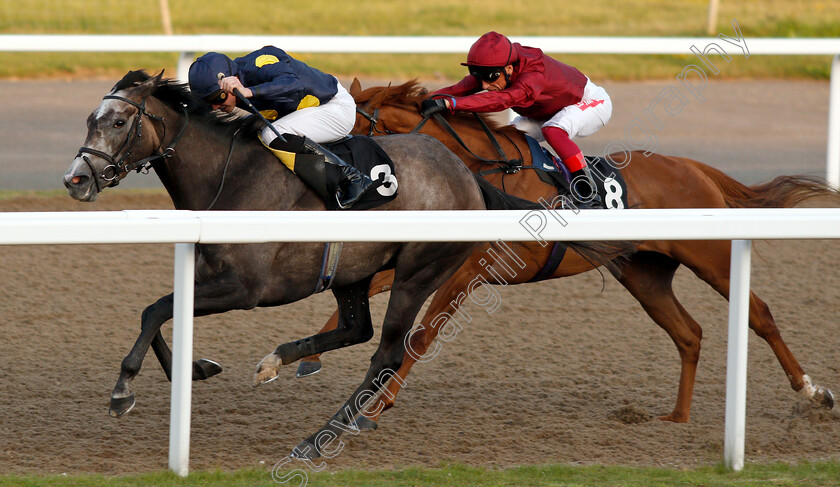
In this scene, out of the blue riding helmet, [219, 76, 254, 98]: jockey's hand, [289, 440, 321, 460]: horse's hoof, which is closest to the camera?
[289, 440, 321, 460]: horse's hoof

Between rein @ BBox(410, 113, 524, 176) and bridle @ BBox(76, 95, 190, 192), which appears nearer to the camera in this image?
bridle @ BBox(76, 95, 190, 192)

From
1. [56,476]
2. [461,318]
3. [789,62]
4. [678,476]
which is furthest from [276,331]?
[789,62]

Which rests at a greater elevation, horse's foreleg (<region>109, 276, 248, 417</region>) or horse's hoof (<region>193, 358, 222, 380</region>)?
horse's foreleg (<region>109, 276, 248, 417</region>)

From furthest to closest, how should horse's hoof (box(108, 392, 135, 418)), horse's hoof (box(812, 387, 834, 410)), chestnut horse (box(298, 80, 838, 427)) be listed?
chestnut horse (box(298, 80, 838, 427)) < horse's hoof (box(812, 387, 834, 410)) < horse's hoof (box(108, 392, 135, 418))

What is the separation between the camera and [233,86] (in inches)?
162

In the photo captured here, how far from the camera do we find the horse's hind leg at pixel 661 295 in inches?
194

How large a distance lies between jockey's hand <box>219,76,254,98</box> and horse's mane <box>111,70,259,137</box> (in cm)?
14

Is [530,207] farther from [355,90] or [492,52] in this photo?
[355,90]

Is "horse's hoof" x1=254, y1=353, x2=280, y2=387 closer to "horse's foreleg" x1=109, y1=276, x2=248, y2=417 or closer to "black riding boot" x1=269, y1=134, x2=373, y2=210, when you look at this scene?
"horse's foreleg" x1=109, y1=276, x2=248, y2=417

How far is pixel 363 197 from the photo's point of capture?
4.23 m

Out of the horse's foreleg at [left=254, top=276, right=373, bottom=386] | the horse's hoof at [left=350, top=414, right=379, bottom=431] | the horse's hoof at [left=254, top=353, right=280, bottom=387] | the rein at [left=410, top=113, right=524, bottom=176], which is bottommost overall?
the horse's hoof at [left=350, top=414, right=379, bottom=431]

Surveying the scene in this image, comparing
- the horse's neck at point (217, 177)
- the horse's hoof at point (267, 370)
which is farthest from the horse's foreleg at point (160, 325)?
the horse's neck at point (217, 177)

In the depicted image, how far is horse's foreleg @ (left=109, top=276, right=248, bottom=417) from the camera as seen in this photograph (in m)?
3.67

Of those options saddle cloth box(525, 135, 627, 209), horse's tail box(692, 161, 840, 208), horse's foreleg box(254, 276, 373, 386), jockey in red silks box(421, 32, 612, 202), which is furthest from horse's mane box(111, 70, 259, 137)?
horse's tail box(692, 161, 840, 208)
